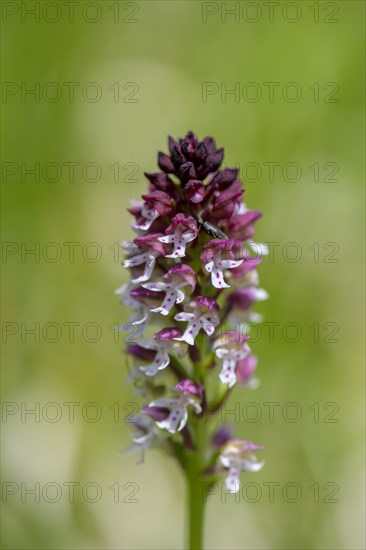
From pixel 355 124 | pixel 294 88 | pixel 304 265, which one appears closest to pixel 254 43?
pixel 294 88

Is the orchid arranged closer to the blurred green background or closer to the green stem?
the green stem

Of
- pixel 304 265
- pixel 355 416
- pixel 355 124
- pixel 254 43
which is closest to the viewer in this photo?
pixel 355 416

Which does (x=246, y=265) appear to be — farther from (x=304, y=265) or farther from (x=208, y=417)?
(x=304, y=265)

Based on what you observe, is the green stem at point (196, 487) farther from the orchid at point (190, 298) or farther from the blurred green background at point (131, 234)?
the blurred green background at point (131, 234)

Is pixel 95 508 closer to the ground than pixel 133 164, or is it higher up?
closer to the ground

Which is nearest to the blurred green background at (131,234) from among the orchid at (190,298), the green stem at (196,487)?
the green stem at (196,487)

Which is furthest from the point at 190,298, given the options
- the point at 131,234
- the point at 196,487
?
the point at 131,234

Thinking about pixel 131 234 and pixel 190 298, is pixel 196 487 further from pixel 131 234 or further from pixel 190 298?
pixel 131 234
